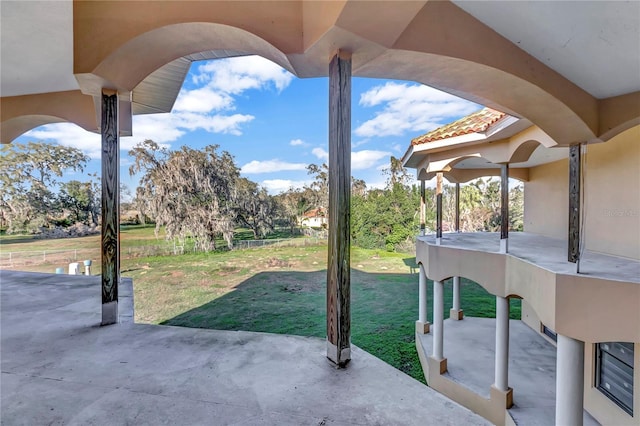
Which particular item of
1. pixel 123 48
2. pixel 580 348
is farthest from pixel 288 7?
pixel 580 348

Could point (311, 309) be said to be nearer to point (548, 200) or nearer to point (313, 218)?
point (313, 218)

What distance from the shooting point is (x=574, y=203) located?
3609mm

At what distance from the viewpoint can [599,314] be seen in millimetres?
2912

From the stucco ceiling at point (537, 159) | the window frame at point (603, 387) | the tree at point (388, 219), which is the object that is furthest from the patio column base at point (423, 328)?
the tree at point (388, 219)

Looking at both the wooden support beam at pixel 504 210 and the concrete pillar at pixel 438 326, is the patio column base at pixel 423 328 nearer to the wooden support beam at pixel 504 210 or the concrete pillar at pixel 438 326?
the concrete pillar at pixel 438 326

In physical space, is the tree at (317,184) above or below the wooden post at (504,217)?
above

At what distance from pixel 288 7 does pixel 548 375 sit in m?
7.55

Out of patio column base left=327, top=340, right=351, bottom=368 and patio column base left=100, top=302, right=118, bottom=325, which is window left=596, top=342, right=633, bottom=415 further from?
patio column base left=100, top=302, right=118, bottom=325

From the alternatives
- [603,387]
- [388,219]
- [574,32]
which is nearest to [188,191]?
[388,219]

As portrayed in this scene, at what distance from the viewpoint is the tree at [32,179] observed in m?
11.4

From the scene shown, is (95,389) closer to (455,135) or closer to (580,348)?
(580,348)

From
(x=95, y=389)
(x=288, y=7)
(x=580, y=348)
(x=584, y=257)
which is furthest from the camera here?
(x=584, y=257)

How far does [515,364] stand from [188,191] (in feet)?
52.0

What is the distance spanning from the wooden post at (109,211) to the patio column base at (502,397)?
577cm
